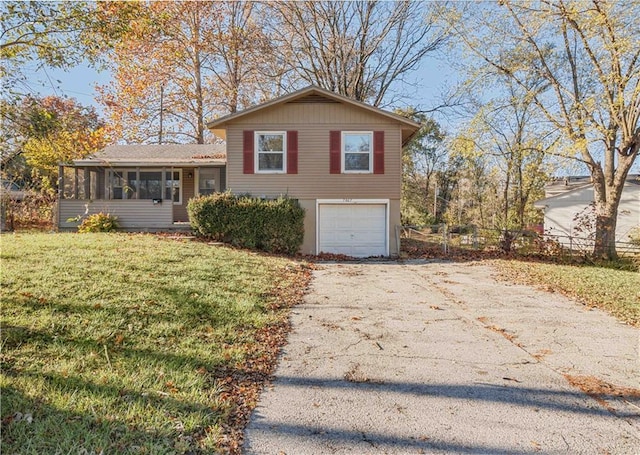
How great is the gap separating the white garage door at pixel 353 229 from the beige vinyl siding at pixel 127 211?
5.81m

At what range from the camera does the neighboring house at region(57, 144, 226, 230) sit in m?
13.7

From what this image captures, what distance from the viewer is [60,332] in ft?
12.3

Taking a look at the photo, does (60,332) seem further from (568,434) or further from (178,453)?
(568,434)

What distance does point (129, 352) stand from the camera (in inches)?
138

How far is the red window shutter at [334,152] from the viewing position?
503 inches

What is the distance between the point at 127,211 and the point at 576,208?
21.8 metres

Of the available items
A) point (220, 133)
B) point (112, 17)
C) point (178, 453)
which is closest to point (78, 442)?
point (178, 453)

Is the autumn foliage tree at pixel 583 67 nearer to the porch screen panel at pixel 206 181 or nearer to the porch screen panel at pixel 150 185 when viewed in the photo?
the porch screen panel at pixel 206 181

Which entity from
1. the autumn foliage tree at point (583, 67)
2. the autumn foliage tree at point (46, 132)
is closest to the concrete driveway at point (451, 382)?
the autumn foliage tree at point (46, 132)

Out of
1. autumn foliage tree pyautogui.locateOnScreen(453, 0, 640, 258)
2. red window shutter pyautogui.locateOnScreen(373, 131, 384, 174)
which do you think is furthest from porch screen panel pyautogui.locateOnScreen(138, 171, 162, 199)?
autumn foliage tree pyautogui.locateOnScreen(453, 0, 640, 258)

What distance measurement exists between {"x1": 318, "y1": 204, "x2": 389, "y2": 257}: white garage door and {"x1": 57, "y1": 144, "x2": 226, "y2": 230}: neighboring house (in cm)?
484

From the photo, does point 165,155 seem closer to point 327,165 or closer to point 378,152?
point 327,165

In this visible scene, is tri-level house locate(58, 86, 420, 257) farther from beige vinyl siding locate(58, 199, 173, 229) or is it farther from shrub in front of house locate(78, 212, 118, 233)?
beige vinyl siding locate(58, 199, 173, 229)

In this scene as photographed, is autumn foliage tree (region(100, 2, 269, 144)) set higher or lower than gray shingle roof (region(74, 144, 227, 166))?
higher
